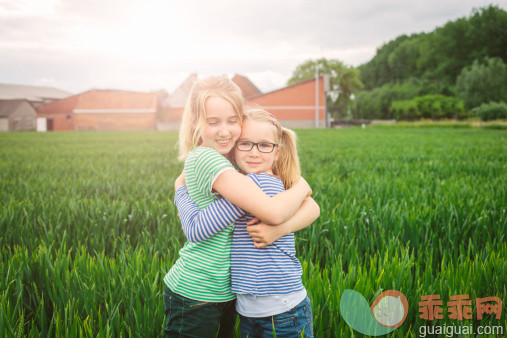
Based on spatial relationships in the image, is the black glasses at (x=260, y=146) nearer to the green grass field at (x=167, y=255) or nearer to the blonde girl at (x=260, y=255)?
the blonde girl at (x=260, y=255)

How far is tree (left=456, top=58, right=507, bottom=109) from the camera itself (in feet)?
153

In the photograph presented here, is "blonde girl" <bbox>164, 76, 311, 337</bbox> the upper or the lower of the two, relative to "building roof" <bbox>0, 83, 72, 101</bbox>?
lower

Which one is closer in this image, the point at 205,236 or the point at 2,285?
the point at 205,236

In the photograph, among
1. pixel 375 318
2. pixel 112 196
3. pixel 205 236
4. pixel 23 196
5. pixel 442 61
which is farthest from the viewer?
pixel 442 61

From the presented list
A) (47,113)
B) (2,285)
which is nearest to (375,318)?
(2,285)

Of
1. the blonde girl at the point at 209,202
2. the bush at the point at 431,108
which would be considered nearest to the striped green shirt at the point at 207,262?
the blonde girl at the point at 209,202

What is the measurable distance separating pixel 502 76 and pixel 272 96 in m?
34.8

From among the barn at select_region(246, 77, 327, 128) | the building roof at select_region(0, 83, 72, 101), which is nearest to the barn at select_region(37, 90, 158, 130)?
the barn at select_region(246, 77, 327, 128)

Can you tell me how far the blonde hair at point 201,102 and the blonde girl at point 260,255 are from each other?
109 millimetres

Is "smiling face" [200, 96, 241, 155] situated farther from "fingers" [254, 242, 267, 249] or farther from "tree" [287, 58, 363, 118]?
"tree" [287, 58, 363, 118]

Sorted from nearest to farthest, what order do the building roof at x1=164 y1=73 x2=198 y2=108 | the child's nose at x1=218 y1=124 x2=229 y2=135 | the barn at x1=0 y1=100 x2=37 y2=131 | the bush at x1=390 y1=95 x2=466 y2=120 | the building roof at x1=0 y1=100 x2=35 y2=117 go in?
the child's nose at x1=218 y1=124 x2=229 y2=135 < the building roof at x1=164 y1=73 x2=198 y2=108 < the barn at x1=0 y1=100 x2=37 y2=131 < the building roof at x1=0 y1=100 x2=35 y2=117 < the bush at x1=390 y1=95 x2=466 y2=120

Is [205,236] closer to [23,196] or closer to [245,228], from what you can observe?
[245,228]

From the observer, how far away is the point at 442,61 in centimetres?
7525

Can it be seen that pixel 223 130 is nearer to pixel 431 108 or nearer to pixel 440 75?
pixel 431 108
